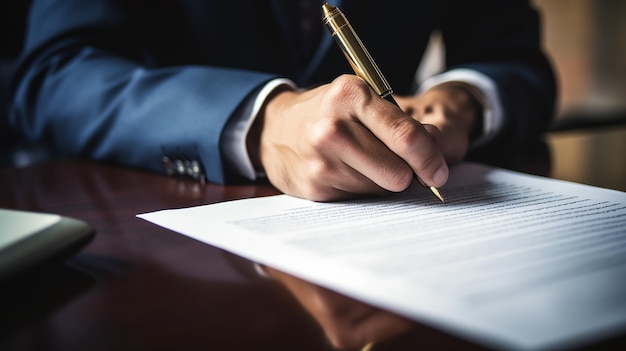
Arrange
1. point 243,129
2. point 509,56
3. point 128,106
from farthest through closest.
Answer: point 509,56 < point 128,106 < point 243,129

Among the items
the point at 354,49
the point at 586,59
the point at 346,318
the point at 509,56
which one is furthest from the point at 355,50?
the point at 586,59

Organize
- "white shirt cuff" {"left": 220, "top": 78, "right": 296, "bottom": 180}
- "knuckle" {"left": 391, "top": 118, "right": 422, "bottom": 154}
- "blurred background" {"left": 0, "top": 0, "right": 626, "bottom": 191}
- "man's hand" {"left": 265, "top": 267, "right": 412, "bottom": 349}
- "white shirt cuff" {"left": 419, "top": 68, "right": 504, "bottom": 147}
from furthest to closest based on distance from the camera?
Result: "blurred background" {"left": 0, "top": 0, "right": 626, "bottom": 191} < "white shirt cuff" {"left": 419, "top": 68, "right": 504, "bottom": 147} < "white shirt cuff" {"left": 220, "top": 78, "right": 296, "bottom": 180} < "knuckle" {"left": 391, "top": 118, "right": 422, "bottom": 154} < "man's hand" {"left": 265, "top": 267, "right": 412, "bottom": 349}

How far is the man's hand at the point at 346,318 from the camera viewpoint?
0.23 meters

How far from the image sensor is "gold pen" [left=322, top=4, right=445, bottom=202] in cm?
46

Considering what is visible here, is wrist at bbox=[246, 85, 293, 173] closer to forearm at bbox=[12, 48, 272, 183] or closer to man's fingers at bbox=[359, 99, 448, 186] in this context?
forearm at bbox=[12, 48, 272, 183]

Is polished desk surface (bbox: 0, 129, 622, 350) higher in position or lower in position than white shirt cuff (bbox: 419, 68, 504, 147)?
higher

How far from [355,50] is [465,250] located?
0.70 feet

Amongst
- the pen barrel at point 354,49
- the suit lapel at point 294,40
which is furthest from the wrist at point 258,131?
A: the suit lapel at point 294,40

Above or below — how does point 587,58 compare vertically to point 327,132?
below

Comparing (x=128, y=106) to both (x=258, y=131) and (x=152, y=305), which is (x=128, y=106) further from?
(x=152, y=305)

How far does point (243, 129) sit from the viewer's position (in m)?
0.56

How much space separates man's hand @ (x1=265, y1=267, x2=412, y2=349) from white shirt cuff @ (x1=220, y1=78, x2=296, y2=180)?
0.95ft

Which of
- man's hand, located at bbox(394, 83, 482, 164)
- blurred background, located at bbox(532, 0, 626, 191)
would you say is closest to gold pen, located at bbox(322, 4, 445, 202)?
man's hand, located at bbox(394, 83, 482, 164)

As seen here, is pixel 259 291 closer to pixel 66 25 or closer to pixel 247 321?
pixel 247 321
